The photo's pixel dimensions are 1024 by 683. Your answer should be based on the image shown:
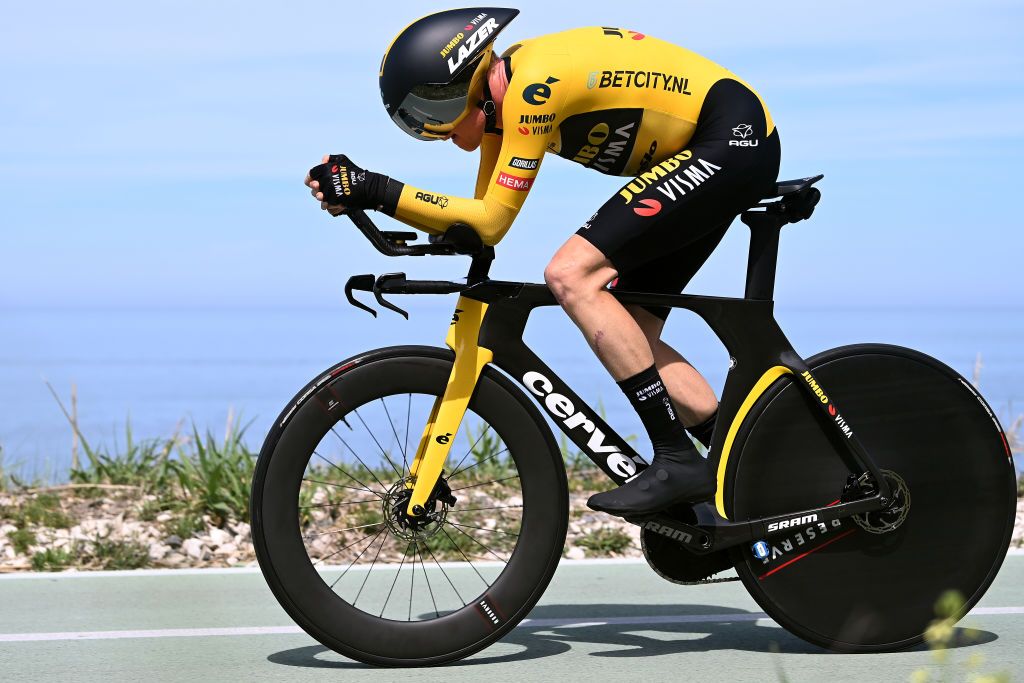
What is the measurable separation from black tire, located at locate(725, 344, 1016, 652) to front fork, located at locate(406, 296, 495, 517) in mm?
955

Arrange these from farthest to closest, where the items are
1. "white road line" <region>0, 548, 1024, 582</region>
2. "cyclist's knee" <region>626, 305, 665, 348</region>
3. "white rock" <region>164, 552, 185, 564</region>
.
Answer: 1. "white rock" <region>164, 552, 185, 564</region>
2. "white road line" <region>0, 548, 1024, 582</region>
3. "cyclist's knee" <region>626, 305, 665, 348</region>

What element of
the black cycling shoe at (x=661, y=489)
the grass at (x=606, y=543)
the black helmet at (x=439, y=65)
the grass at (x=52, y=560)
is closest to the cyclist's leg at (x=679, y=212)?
the black cycling shoe at (x=661, y=489)

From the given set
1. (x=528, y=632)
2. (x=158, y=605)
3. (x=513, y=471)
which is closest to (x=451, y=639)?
(x=528, y=632)

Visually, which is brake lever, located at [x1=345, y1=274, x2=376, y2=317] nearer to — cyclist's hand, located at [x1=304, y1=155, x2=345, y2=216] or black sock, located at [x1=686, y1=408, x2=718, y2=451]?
cyclist's hand, located at [x1=304, y1=155, x2=345, y2=216]

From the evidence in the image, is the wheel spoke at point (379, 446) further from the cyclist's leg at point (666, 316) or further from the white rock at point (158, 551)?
the white rock at point (158, 551)

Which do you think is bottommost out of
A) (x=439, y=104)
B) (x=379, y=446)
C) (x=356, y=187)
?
(x=379, y=446)

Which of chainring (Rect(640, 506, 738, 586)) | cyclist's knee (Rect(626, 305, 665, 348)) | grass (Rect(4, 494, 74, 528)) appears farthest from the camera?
grass (Rect(4, 494, 74, 528))

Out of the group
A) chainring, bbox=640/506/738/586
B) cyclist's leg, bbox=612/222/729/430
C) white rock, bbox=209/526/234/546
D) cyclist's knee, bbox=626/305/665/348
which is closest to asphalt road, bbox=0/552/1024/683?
chainring, bbox=640/506/738/586

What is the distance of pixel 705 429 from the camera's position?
5.03 m

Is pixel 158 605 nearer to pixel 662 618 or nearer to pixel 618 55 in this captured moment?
pixel 662 618

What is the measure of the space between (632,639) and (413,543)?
3.20 ft

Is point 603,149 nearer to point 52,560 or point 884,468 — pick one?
point 884,468

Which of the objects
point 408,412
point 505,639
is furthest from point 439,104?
point 505,639

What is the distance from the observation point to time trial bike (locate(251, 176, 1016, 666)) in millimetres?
4602
